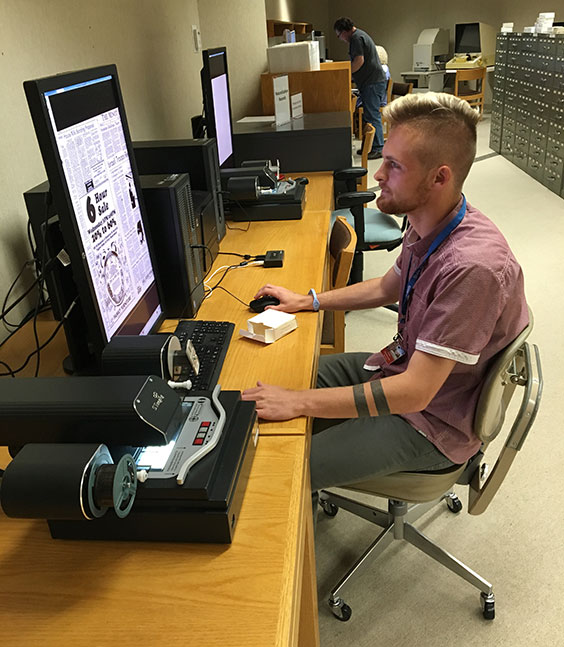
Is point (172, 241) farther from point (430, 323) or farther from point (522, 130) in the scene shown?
point (522, 130)

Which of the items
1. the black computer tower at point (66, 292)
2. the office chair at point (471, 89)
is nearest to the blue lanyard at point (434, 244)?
the black computer tower at point (66, 292)

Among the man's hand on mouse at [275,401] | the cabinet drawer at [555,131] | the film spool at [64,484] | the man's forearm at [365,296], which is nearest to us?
the film spool at [64,484]

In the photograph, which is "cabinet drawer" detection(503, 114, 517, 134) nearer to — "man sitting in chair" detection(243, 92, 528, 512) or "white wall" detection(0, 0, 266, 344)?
"white wall" detection(0, 0, 266, 344)

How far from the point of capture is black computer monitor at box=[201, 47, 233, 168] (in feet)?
7.05

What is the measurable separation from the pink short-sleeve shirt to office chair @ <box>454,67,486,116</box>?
7849mm

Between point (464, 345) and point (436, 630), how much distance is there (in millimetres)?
838

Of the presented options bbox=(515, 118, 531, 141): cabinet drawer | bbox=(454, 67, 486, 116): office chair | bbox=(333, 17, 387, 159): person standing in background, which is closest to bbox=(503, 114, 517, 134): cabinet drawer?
bbox=(515, 118, 531, 141): cabinet drawer

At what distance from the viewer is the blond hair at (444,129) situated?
125 centimetres

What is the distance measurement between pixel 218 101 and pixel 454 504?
1.76 m

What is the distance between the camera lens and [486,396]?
1219 millimetres

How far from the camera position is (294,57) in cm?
368

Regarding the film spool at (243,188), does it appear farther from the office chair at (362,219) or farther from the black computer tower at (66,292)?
the black computer tower at (66,292)

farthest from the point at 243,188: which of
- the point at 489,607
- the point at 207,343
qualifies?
the point at 489,607

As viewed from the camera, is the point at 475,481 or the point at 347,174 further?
the point at 347,174
